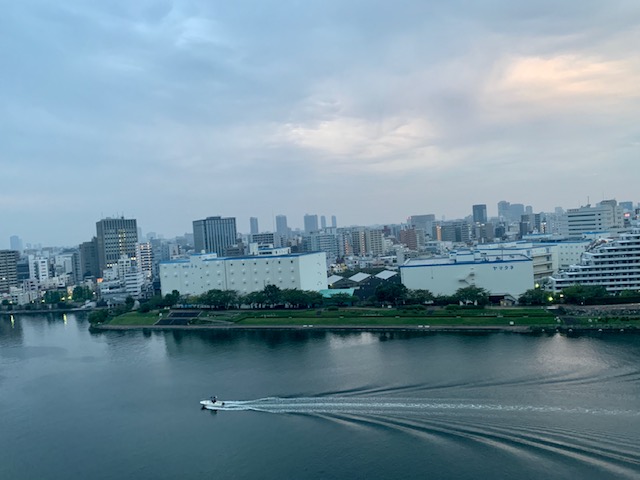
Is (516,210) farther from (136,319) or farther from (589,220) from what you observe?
(136,319)

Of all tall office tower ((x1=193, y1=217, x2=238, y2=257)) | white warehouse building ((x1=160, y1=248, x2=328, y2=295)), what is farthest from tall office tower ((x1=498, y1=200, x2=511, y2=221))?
white warehouse building ((x1=160, y1=248, x2=328, y2=295))

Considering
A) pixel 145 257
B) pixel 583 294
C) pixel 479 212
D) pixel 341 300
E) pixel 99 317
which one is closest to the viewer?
pixel 583 294

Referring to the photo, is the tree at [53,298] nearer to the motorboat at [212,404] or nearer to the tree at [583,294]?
the motorboat at [212,404]

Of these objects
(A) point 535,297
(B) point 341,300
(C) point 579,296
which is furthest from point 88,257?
(C) point 579,296

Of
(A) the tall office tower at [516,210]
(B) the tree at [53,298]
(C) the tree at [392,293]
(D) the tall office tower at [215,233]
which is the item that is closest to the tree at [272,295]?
(C) the tree at [392,293]

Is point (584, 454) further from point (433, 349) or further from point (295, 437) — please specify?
point (433, 349)

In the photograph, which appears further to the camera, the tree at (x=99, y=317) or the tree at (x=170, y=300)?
the tree at (x=170, y=300)

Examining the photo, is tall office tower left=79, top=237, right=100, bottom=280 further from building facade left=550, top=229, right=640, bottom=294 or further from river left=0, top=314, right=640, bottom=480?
building facade left=550, top=229, right=640, bottom=294
